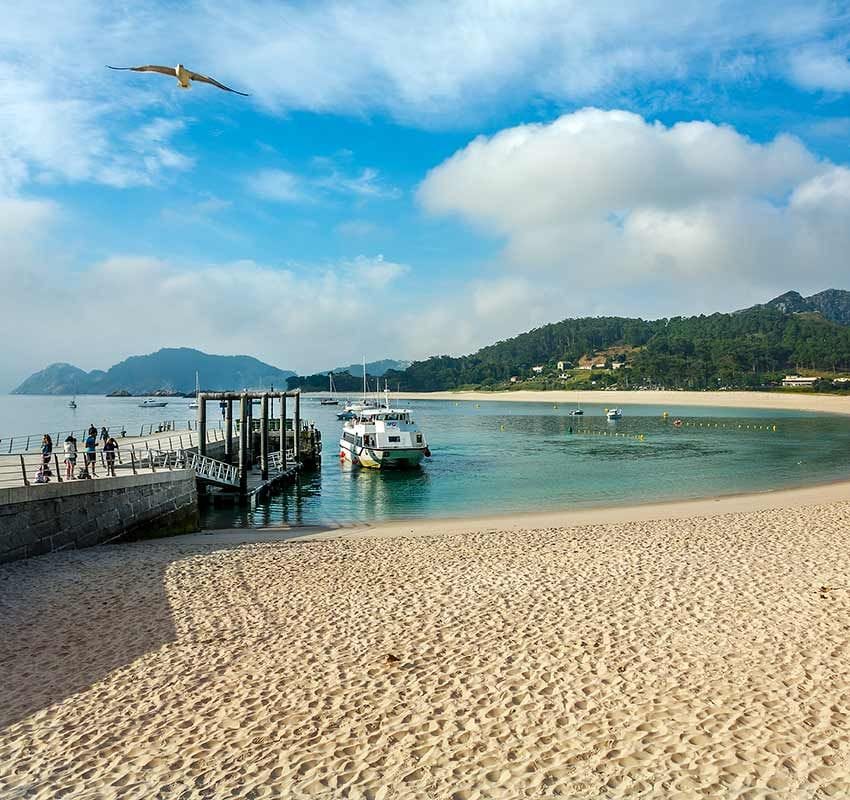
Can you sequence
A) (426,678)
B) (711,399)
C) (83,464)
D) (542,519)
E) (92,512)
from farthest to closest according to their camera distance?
1. (711,399)
2. (542,519)
3. (83,464)
4. (92,512)
5. (426,678)

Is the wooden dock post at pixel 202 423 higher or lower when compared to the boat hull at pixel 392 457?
higher

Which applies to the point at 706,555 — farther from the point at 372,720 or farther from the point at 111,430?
the point at 111,430

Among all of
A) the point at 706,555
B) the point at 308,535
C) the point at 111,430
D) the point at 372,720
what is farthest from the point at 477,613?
the point at 111,430

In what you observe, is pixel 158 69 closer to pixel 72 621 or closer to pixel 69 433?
pixel 72 621

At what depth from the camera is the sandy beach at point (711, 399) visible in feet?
410

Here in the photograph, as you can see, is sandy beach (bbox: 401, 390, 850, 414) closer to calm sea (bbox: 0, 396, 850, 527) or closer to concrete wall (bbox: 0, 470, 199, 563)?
calm sea (bbox: 0, 396, 850, 527)

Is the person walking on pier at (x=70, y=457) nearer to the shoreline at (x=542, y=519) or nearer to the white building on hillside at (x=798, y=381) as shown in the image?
the shoreline at (x=542, y=519)

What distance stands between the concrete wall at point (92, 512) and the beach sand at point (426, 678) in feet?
2.21

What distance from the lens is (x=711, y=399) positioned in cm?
14938

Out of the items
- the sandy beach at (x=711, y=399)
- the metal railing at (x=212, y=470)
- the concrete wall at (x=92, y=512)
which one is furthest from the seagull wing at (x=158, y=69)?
the sandy beach at (x=711, y=399)

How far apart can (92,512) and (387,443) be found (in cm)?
2565

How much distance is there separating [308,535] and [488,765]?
1539 cm

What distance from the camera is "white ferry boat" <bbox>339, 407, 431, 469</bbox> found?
139 ft

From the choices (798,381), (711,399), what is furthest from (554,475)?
(798,381)
